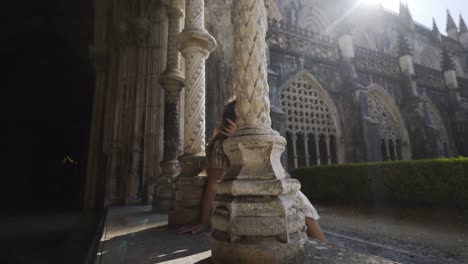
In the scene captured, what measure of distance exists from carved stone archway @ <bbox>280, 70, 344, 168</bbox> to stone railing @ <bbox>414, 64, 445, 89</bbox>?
7522mm

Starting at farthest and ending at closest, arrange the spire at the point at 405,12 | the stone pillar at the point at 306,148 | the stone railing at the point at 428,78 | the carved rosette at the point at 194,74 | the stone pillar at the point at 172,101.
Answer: the spire at the point at 405,12 → the stone railing at the point at 428,78 → the stone pillar at the point at 306,148 → the stone pillar at the point at 172,101 → the carved rosette at the point at 194,74

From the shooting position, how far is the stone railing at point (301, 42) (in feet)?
34.2

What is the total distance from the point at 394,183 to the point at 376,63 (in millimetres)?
9292

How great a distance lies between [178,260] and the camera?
1.52 metres

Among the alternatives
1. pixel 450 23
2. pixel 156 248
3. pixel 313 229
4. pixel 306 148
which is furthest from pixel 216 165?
pixel 450 23

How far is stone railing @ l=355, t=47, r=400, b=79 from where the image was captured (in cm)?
1260

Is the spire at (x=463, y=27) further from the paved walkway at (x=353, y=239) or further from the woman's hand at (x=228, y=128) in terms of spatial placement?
the woman's hand at (x=228, y=128)

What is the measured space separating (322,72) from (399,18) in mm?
16801

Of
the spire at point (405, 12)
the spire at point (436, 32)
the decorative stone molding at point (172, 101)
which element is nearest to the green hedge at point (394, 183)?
the decorative stone molding at point (172, 101)

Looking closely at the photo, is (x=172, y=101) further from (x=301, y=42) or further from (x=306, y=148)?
(x=301, y=42)

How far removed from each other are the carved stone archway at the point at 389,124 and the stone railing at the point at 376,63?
97cm

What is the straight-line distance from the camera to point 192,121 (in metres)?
2.98

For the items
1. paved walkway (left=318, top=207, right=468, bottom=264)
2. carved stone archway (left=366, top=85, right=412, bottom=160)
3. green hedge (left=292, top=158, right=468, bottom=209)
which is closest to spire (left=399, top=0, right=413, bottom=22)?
carved stone archway (left=366, top=85, right=412, bottom=160)

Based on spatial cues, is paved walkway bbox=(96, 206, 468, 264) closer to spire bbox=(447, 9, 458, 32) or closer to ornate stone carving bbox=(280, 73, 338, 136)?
ornate stone carving bbox=(280, 73, 338, 136)
